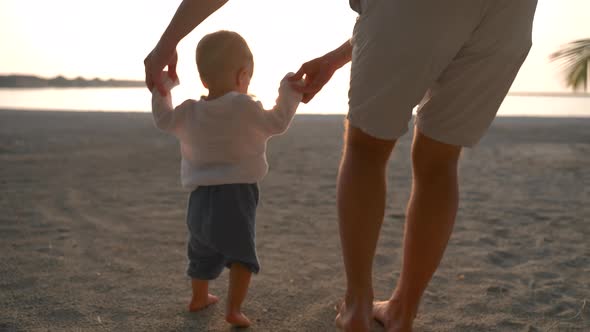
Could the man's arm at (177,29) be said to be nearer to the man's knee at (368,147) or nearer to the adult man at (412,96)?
the adult man at (412,96)

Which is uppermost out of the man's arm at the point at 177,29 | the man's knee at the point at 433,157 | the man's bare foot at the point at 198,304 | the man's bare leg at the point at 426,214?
the man's arm at the point at 177,29

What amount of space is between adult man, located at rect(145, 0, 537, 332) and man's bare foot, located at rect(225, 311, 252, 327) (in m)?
0.35

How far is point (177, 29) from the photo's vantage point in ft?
5.61

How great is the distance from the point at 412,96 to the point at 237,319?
97 cm

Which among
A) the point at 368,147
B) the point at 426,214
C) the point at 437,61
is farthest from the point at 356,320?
the point at 437,61

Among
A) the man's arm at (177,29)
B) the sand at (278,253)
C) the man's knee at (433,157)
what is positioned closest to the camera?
the man's arm at (177,29)

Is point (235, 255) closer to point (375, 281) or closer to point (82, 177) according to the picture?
point (375, 281)

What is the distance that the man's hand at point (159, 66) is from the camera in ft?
5.79

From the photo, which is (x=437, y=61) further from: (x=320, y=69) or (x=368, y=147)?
(x=320, y=69)

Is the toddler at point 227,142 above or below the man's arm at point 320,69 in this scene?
below

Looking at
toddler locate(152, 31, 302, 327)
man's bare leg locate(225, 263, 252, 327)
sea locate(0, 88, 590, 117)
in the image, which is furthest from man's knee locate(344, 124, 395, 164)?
sea locate(0, 88, 590, 117)

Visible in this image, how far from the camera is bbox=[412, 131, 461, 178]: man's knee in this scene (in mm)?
1820

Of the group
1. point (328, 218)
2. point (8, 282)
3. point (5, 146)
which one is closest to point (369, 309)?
point (8, 282)

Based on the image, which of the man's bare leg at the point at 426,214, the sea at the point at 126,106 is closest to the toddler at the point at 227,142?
the man's bare leg at the point at 426,214
